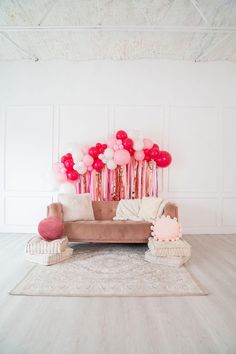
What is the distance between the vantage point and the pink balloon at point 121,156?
4875 millimetres

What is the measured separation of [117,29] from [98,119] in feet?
5.86

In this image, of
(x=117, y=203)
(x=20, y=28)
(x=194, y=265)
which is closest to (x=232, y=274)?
(x=194, y=265)

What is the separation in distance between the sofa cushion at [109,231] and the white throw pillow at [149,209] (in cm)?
23

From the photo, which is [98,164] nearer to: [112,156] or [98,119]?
[112,156]

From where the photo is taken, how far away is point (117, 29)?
418 centimetres

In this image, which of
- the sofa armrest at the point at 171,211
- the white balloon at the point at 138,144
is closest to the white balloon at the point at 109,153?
the white balloon at the point at 138,144

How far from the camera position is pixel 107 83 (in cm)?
557

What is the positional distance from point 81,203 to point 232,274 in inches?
95.4

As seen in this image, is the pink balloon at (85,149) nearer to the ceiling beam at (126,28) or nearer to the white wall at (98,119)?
the white wall at (98,119)

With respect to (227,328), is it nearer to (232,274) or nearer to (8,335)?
(232,274)

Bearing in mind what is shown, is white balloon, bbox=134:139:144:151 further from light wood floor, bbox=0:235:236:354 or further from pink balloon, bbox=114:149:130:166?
light wood floor, bbox=0:235:236:354

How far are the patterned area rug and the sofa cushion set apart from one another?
25cm

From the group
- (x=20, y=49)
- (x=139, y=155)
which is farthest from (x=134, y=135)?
(x=20, y=49)

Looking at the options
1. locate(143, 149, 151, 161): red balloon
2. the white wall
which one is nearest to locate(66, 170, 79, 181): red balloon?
the white wall
